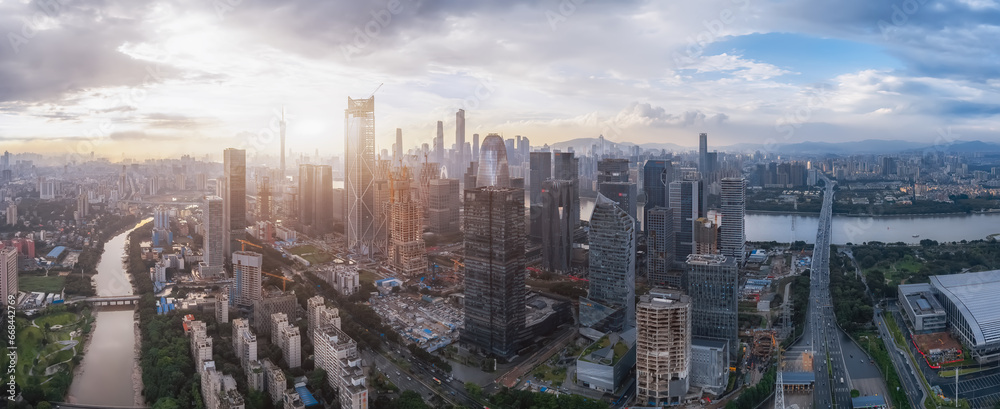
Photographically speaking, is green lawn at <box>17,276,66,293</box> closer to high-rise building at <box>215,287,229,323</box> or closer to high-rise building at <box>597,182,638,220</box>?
A: high-rise building at <box>215,287,229,323</box>

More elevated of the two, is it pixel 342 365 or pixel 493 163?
pixel 493 163

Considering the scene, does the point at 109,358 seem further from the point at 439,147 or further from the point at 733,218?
the point at 439,147

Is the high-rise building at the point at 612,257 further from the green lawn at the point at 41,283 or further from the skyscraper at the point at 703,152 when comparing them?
the skyscraper at the point at 703,152

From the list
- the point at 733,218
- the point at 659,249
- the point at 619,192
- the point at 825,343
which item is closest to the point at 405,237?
the point at 659,249

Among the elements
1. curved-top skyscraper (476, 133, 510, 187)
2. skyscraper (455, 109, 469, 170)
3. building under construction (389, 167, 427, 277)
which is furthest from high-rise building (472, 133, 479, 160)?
building under construction (389, 167, 427, 277)

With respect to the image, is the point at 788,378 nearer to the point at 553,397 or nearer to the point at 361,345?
the point at 553,397

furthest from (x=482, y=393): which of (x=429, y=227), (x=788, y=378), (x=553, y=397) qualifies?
(x=429, y=227)
